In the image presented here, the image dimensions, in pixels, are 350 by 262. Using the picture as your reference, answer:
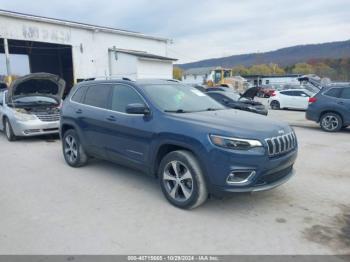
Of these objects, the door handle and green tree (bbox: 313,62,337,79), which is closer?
the door handle

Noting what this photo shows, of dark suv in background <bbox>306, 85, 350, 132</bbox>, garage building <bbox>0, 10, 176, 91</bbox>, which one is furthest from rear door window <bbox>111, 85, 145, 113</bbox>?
garage building <bbox>0, 10, 176, 91</bbox>

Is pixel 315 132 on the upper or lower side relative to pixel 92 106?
lower

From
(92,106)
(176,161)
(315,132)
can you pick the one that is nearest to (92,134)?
(92,106)

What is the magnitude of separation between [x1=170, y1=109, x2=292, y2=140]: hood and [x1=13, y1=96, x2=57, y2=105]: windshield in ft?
22.4

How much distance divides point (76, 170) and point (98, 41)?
20.4m

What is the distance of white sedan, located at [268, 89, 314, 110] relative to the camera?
19.3m

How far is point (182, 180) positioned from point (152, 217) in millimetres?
616

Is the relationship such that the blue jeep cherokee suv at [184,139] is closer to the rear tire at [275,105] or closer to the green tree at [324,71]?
the rear tire at [275,105]

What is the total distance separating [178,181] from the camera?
4.12m

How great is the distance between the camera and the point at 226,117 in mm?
4324

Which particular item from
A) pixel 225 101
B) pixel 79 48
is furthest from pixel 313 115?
pixel 79 48

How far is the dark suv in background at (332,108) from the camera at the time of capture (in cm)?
1021

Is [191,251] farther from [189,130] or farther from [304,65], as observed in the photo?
[304,65]

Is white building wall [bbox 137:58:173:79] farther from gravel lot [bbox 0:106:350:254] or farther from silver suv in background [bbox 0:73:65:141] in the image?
gravel lot [bbox 0:106:350:254]
